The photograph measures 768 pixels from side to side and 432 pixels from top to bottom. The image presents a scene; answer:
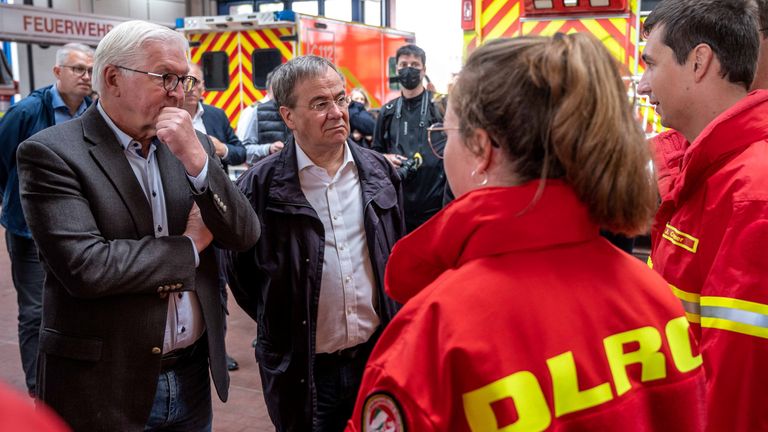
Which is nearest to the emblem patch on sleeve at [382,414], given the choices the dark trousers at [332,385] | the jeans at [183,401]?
the jeans at [183,401]

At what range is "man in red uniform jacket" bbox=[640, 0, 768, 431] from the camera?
166 cm

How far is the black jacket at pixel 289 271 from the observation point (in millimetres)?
2482

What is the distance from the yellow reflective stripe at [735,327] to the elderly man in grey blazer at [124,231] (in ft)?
4.28

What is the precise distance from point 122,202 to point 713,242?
1.55m

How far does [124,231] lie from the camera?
6.73 ft

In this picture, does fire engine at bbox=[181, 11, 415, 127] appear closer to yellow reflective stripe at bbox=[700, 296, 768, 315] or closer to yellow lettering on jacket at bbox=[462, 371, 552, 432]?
yellow reflective stripe at bbox=[700, 296, 768, 315]

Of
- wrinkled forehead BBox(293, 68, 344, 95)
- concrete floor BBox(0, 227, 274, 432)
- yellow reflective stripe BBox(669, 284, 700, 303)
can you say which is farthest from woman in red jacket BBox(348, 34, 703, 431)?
concrete floor BBox(0, 227, 274, 432)

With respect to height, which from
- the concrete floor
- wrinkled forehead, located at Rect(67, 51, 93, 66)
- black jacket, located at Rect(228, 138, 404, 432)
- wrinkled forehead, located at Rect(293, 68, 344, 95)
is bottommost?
the concrete floor

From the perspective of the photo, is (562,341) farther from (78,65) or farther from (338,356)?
(78,65)

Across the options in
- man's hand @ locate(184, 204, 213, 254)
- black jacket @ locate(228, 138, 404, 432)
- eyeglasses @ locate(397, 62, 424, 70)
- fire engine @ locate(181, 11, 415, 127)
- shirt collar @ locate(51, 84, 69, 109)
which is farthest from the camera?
fire engine @ locate(181, 11, 415, 127)

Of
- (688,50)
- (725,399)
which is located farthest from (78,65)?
(725,399)

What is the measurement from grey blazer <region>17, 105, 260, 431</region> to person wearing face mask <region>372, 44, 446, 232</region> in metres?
3.01

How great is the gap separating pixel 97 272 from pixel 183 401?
0.56m

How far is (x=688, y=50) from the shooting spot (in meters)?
1.93
